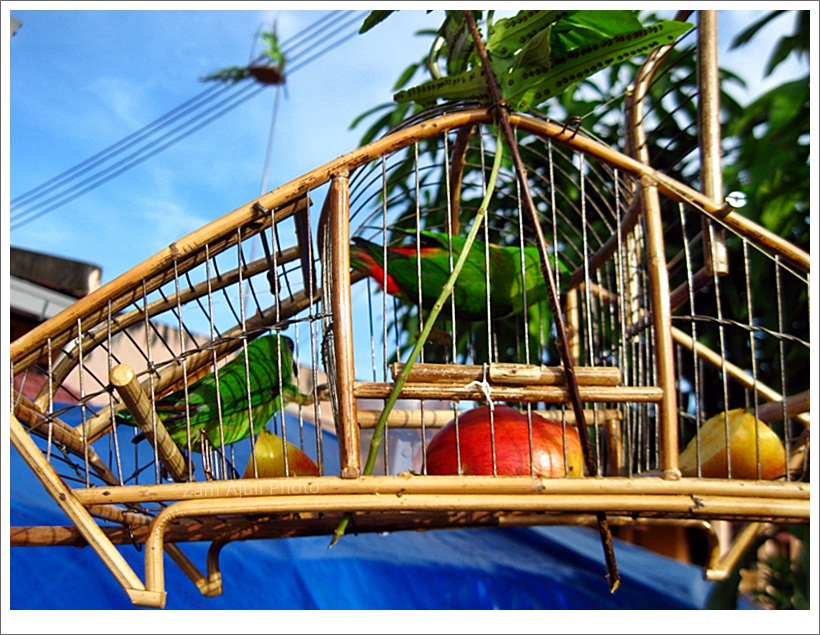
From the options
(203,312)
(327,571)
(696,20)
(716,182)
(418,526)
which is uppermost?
(696,20)

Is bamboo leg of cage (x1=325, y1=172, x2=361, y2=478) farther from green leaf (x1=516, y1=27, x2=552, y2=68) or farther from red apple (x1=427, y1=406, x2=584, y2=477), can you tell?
green leaf (x1=516, y1=27, x2=552, y2=68)

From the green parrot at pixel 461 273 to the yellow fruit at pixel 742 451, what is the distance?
24 centimetres

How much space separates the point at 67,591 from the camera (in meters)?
1.18

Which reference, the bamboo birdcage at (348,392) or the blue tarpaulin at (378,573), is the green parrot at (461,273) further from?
the blue tarpaulin at (378,573)

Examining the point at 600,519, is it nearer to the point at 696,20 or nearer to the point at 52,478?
the point at 52,478

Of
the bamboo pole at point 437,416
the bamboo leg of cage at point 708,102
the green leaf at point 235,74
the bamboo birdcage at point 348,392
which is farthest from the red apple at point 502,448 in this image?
the green leaf at point 235,74

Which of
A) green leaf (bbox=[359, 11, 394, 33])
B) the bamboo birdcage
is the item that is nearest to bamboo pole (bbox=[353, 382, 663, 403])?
the bamboo birdcage

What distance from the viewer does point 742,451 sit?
28.1 inches

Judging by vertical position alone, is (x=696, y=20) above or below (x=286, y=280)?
above

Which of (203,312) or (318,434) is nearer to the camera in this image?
(318,434)

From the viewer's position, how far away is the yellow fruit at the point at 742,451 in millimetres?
713

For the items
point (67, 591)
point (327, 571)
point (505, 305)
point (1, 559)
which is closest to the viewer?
point (1, 559)

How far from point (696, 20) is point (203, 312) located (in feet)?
2.18

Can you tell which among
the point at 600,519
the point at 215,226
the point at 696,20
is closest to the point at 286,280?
the point at 215,226
